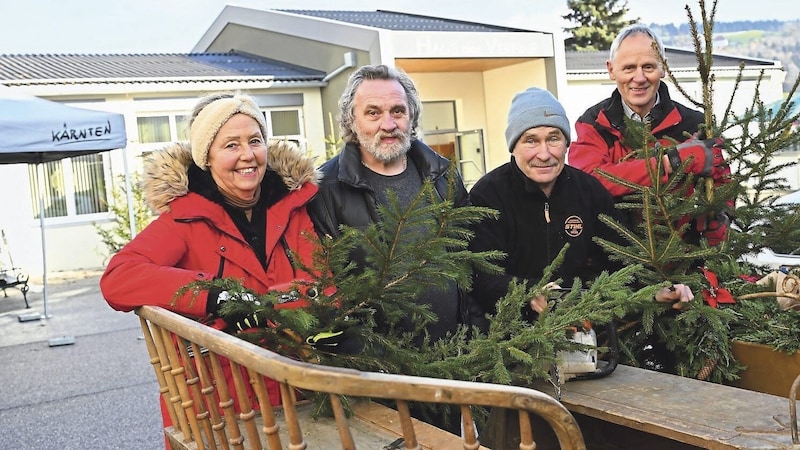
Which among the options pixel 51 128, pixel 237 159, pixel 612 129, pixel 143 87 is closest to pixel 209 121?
pixel 237 159

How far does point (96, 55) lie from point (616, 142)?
1897cm

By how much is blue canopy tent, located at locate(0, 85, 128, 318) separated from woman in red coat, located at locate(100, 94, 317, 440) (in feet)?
20.3

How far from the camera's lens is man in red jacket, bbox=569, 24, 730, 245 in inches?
122

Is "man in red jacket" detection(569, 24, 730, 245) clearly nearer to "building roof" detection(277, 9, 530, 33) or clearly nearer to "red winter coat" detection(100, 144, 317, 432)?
"red winter coat" detection(100, 144, 317, 432)

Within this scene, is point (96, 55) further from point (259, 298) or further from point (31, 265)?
point (259, 298)

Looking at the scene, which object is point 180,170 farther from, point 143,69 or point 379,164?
point 143,69

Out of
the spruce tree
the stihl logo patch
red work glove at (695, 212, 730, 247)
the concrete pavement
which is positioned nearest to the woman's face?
the stihl logo patch

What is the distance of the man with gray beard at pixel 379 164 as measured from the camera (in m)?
2.83

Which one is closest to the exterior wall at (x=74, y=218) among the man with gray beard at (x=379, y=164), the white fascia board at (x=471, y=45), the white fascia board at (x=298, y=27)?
the white fascia board at (x=298, y=27)

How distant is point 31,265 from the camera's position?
15547 mm

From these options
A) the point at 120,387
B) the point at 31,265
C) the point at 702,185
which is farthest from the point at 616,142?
the point at 31,265

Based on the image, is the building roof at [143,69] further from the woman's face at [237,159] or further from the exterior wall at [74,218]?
the woman's face at [237,159]

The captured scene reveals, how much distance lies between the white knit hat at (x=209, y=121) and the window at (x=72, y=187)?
49.9 feet

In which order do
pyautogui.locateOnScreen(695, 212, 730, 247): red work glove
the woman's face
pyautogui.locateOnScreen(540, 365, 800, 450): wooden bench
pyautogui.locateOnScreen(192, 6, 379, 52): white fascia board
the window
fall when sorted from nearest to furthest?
1. pyautogui.locateOnScreen(540, 365, 800, 450): wooden bench
2. the woman's face
3. pyautogui.locateOnScreen(695, 212, 730, 247): red work glove
4. the window
5. pyautogui.locateOnScreen(192, 6, 379, 52): white fascia board
